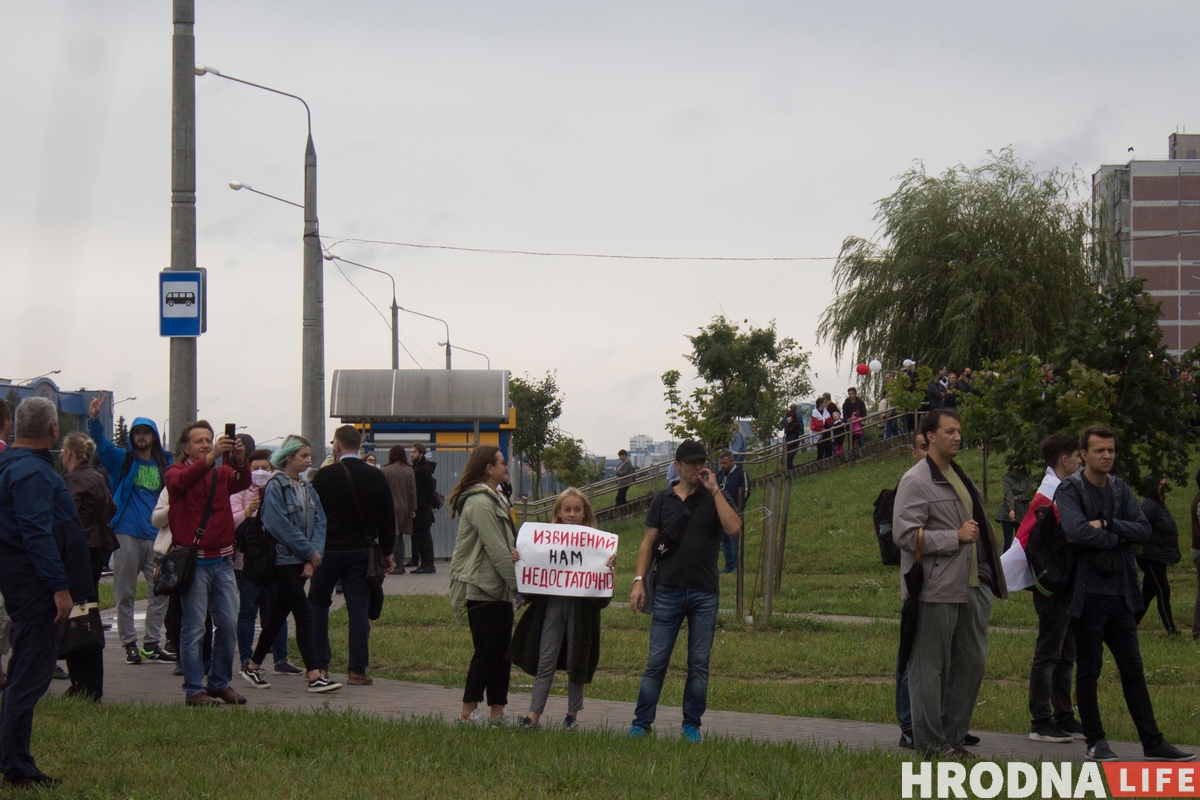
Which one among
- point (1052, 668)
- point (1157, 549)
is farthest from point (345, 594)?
point (1157, 549)

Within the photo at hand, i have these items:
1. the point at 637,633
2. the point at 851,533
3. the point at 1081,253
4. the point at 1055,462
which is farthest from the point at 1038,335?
the point at 1055,462

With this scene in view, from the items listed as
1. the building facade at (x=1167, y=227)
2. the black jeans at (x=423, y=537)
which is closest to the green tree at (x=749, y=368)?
the black jeans at (x=423, y=537)

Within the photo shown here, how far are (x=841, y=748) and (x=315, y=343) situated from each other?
43.6 ft

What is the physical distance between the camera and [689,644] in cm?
787

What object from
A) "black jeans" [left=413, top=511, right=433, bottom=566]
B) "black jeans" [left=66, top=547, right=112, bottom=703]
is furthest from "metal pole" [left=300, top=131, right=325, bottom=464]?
"black jeans" [left=66, top=547, right=112, bottom=703]

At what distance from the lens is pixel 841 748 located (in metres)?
7.35

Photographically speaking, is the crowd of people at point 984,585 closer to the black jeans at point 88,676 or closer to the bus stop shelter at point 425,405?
the black jeans at point 88,676

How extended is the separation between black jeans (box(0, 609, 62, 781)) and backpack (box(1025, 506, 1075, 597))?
558 cm

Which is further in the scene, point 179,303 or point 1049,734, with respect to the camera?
point 179,303

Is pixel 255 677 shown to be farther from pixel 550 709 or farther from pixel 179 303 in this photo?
pixel 179 303

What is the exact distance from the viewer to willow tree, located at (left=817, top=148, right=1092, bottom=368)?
122ft

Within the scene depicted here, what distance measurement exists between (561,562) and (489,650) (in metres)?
0.72

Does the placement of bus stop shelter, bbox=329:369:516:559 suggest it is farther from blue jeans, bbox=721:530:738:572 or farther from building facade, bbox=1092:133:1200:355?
building facade, bbox=1092:133:1200:355

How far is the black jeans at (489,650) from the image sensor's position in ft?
27.0
